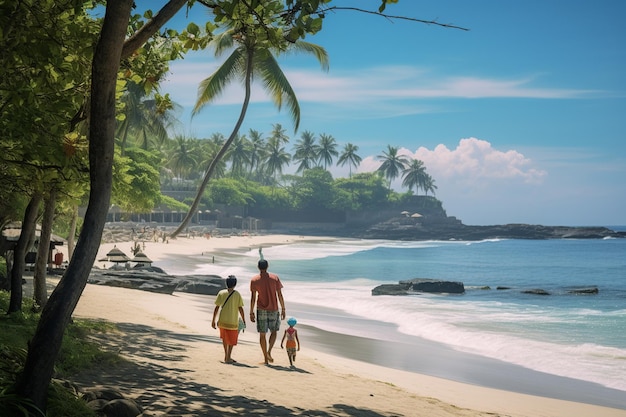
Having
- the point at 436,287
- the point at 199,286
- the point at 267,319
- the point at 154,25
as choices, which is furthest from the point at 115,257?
the point at 154,25

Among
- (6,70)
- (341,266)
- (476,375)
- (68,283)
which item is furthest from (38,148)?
(341,266)

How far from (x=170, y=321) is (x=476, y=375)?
Answer: 265 inches

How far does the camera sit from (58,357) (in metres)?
7.95

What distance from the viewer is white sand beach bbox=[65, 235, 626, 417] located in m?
7.32

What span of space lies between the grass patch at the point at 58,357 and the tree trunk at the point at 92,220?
21 cm

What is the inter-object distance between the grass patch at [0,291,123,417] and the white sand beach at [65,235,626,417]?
12.9 inches

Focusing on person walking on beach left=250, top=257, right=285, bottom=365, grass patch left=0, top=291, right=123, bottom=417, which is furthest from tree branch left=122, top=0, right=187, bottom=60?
person walking on beach left=250, top=257, right=285, bottom=365

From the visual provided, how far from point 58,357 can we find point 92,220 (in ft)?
11.0

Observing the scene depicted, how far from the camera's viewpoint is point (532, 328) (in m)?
21.2

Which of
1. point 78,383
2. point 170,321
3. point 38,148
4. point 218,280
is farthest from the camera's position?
point 218,280

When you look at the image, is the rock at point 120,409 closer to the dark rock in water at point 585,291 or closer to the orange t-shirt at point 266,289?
the orange t-shirt at point 266,289

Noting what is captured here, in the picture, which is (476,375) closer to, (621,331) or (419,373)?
(419,373)

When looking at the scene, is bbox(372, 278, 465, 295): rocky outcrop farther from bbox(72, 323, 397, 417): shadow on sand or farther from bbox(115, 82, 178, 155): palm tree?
bbox(72, 323, 397, 417): shadow on sand

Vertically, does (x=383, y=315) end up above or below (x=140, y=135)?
below
